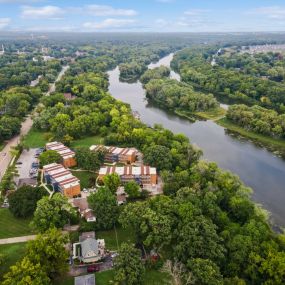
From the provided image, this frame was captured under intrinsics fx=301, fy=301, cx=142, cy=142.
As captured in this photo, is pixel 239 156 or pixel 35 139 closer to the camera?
pixel 239 156

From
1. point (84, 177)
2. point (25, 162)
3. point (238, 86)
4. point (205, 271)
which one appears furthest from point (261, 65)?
point (205, 271)

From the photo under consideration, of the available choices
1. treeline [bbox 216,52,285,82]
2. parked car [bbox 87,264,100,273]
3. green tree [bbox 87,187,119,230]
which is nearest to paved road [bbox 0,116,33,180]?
green tree [bbox 87,187,119,230]

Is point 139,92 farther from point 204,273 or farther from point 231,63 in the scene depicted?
point 204,273

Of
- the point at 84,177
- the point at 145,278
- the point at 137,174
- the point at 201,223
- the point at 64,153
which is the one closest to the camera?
the point at 145,278

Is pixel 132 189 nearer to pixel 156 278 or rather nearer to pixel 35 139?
pixel 156 278

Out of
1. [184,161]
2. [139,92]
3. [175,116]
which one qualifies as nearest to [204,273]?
[184,161]

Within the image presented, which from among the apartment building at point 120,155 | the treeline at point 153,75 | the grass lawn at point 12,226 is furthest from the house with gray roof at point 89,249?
the treeline at point 153,75
